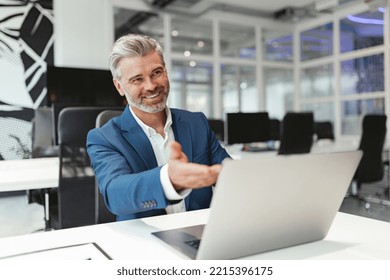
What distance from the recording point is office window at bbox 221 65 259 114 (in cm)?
858

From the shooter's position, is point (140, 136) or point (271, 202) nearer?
point (271, 202)

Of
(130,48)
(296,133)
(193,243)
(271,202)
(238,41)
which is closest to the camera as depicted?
(271,202)

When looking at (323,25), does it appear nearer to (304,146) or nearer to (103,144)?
(304,146)

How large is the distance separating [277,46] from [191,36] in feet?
8.18

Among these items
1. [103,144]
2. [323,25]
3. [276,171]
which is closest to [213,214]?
[276,171]

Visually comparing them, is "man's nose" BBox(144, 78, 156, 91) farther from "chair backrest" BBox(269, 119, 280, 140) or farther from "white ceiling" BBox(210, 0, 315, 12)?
"white ceiling" BBox(210, 0, 315, 12)

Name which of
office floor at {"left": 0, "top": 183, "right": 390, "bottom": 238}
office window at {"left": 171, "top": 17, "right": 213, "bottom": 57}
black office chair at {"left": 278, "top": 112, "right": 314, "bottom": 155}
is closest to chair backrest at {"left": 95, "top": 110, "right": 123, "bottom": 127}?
office floor at {"left": 0, "top": 183, "right": 390, "bottom": 238}

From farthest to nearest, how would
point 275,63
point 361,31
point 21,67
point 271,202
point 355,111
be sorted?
1. point 275,63
2. point 355,111
3. point 361,31
4. point 21,67
5. point 271,202

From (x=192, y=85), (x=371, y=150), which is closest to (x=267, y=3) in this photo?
(x=192, y=85)

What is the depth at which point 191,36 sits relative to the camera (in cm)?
807

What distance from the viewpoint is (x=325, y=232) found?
0.90 m

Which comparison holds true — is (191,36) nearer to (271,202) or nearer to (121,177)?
(121,177)

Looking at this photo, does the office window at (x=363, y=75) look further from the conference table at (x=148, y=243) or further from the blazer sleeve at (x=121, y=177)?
the blazer sleeve at (x=121, y=177)

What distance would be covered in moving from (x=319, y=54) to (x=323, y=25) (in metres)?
0.69
